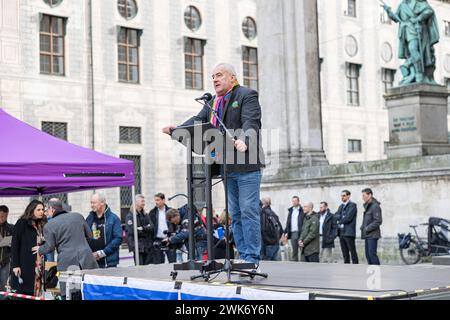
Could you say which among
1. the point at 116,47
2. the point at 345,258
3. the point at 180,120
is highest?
the point at 116,47

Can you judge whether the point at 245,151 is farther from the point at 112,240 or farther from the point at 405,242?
the point at 405,242

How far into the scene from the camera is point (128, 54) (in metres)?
38.1

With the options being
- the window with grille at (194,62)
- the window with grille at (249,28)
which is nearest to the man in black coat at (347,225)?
the window with grille at (194,62)

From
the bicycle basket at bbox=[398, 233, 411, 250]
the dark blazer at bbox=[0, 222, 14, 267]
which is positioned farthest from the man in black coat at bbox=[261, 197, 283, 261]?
the dark blazer at bbox=[0, 222, 14, 267]

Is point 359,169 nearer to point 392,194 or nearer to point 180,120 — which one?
point 392,194

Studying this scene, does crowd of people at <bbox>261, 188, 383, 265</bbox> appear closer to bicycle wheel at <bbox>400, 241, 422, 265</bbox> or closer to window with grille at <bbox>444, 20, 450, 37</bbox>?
bicycle wheel at <bbox>400, 241, 422, 265</bbox>

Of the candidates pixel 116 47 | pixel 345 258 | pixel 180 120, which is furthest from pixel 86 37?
pixel 345 258

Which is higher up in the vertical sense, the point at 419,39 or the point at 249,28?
the point at 249,28

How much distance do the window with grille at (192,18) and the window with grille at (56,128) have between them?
8.68 m

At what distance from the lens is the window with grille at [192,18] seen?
40281 mm

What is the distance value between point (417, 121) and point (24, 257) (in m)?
10.4

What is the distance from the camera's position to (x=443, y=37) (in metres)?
52.9

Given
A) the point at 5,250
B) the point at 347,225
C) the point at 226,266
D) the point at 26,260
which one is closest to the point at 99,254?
the point at 26,260
